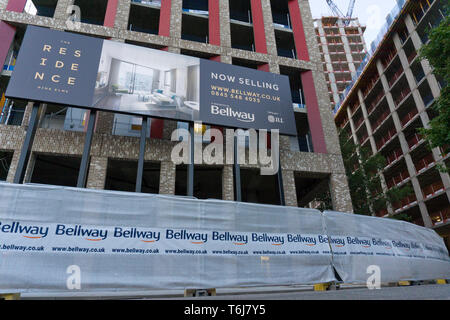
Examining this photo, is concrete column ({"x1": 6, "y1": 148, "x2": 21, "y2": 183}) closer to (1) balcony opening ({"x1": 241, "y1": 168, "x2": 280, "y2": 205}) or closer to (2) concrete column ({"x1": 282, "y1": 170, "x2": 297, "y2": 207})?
(1) balcony opening ({"x1": 241, "y1": 168, "x2": 280, "y2": 205})

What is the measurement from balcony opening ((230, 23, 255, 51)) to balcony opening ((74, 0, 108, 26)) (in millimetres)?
9035

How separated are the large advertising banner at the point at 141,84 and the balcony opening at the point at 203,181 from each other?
12.4 ft

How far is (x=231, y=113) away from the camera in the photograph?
14.2 meters

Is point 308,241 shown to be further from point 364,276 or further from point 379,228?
point 379,228

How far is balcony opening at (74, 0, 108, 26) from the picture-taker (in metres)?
19.3

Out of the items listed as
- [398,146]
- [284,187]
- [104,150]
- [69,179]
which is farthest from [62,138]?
[398,146]

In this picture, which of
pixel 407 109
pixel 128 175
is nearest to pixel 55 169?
pixel 128 175

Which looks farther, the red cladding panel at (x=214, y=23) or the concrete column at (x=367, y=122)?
the concrete column at (x=367, y=122)

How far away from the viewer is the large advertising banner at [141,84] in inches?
478

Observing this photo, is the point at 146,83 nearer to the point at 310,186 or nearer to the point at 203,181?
the point at 203,181

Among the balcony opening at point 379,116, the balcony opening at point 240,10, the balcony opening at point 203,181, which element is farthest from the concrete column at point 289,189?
the balcony opening at point 379,116

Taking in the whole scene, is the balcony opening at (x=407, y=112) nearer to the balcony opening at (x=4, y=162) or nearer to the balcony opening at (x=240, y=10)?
the balcony opening at (x=240, y=10)

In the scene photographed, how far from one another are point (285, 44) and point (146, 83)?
13.3m

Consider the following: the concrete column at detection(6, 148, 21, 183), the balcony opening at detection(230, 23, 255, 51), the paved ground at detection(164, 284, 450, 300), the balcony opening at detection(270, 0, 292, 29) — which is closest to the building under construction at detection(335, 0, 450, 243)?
the balcony opening at detection(270, 0, 292, 29)
